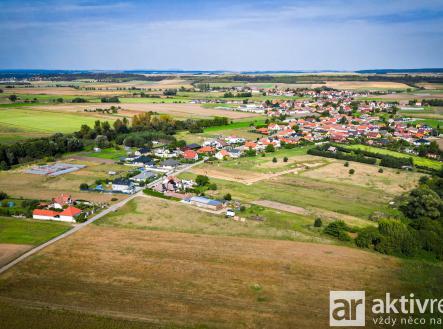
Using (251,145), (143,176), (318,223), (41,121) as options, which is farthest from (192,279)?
(41,121)

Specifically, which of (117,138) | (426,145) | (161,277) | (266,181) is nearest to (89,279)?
(161,277)

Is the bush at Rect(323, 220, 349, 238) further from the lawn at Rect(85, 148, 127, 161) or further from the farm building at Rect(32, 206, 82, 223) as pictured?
the lawn at Rect(85, 148, 127, 161)

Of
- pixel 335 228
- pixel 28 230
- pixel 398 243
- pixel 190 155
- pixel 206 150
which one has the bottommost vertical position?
pixel 28 230

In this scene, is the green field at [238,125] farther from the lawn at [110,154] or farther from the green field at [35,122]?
the green field at [35,122]

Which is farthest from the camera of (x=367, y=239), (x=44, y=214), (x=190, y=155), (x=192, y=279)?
(x=190, y=155)

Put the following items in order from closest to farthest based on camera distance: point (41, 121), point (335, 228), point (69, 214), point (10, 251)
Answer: point (10, 251), point (335, 228), point (69, 214), point (41, 121)

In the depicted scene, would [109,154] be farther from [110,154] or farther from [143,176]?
[143,176]
